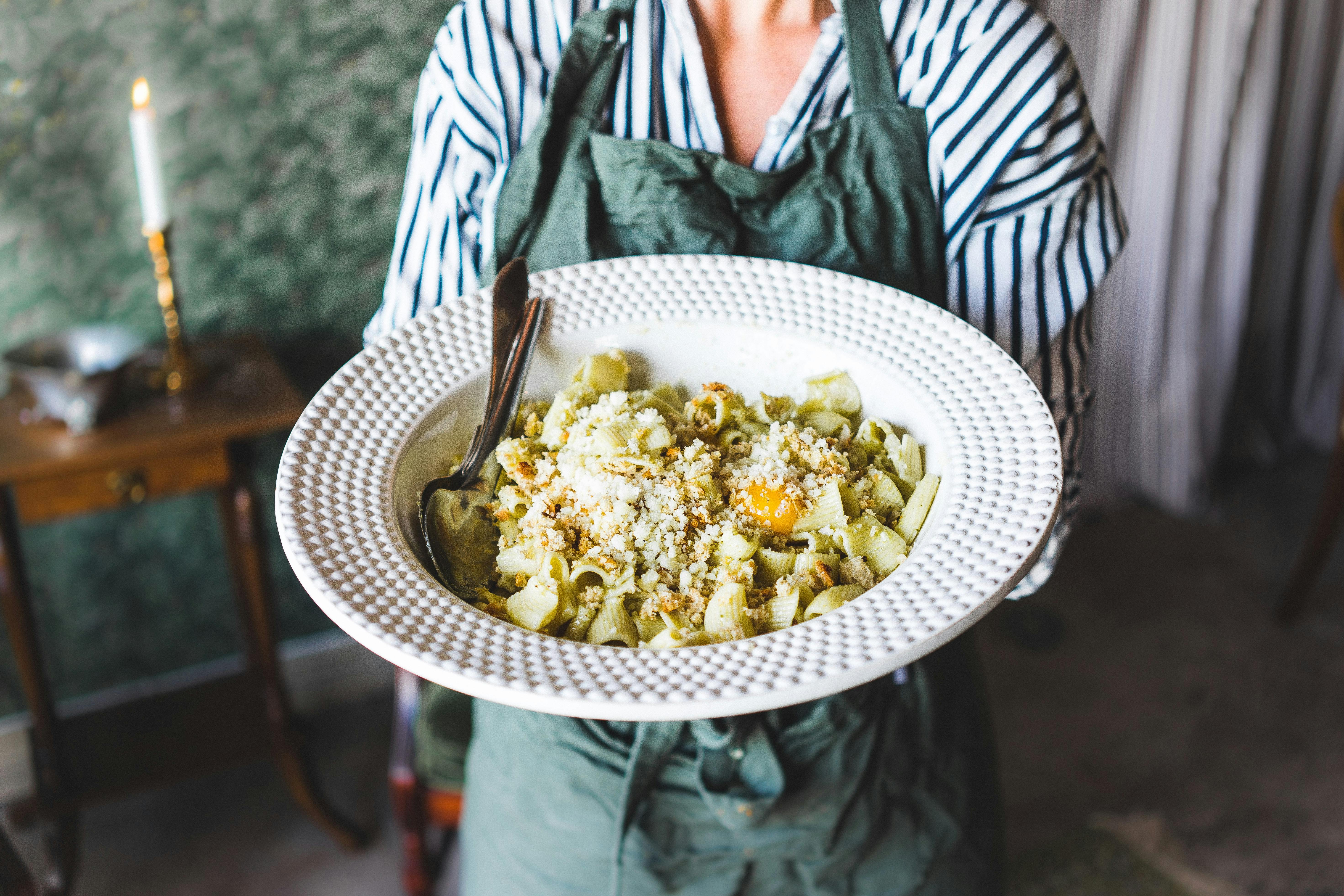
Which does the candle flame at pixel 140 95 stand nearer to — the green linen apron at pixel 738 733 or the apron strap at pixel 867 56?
the green linen apron at pixel 738 733

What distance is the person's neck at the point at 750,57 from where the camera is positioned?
34.6 inches

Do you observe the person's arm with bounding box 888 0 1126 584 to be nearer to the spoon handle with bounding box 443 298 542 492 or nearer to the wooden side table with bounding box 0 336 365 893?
the spoon handle with bounding box 443 298 542 492

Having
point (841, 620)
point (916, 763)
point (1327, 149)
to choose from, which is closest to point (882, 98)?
point (841, 620)

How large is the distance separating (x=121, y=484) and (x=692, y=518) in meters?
1.04

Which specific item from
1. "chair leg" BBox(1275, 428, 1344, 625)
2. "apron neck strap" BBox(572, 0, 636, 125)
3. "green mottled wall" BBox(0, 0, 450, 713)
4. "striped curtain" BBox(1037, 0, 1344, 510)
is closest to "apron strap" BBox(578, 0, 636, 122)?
"apron neck strap" BBox(572, 0, 636, 125)

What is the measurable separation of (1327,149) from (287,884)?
2.92 m

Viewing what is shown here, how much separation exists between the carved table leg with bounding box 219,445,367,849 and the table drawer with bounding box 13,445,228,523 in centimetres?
4

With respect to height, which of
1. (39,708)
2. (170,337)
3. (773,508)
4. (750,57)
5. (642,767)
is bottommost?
(39,708)

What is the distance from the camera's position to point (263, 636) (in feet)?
5.18

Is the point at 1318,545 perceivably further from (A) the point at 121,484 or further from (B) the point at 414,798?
(A) the point at 121,484

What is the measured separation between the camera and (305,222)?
162 centimetres

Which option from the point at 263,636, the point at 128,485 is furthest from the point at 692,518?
the point at 263,636

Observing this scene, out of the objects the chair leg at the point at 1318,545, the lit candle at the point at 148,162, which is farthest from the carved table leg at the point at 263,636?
the chair leg at the point at 1318,545

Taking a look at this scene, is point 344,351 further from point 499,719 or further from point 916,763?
point 916,763
